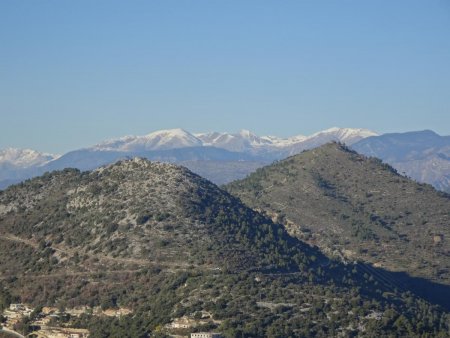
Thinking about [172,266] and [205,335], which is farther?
[172,266]

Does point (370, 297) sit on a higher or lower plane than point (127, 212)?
lower

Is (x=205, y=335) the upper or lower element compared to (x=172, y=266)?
lower

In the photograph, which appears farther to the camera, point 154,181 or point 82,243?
point 154,181

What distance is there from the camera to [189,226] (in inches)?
5891

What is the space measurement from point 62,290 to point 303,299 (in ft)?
103

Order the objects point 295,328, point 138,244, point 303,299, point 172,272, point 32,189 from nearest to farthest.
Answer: point 295,328
point 303,299
point 172,272
point 138,244
point 32,189

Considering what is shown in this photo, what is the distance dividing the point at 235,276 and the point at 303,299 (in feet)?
29.6

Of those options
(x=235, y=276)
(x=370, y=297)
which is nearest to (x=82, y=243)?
(x=235, y=276)

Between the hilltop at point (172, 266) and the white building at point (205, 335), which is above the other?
the hilltop at point (172, 266)

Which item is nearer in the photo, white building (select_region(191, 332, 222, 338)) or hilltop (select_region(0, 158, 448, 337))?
white building (select_region(191, 332, 222, 338))

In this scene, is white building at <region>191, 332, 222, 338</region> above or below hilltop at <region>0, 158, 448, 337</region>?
below

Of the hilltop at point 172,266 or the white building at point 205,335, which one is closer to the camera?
the white building at point 205,335

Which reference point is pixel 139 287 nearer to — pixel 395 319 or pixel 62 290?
pixel 62 290

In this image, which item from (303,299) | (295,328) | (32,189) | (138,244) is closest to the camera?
(295,328)
